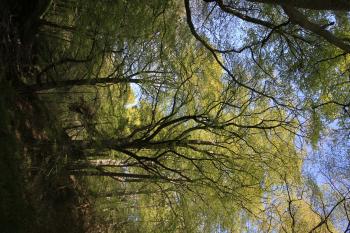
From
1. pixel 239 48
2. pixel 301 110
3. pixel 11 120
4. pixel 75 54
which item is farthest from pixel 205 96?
pixel 11 120

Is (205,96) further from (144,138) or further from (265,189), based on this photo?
(265,189)

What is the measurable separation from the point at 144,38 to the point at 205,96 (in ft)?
6.03

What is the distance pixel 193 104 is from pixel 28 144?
110 inches

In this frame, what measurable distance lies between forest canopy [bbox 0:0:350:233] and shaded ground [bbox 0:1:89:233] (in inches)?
2.9

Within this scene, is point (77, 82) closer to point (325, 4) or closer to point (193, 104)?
point (193, 104)

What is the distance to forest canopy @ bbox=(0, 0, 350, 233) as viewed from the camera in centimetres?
656

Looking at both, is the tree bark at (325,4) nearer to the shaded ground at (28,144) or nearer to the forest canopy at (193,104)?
the forest canopy at (193,104)

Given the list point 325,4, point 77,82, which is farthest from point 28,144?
point 325,4

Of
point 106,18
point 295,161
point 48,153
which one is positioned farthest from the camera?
point 295,161

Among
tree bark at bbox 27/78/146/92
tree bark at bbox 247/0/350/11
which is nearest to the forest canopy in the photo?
tree bark at bbox 27/78/146/92

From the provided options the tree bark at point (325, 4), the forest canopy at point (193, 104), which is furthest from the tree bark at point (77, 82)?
the tree bark at point (325, 4)

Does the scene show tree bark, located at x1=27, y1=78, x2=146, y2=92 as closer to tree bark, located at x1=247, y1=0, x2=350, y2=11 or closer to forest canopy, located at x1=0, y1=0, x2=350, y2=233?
forest canopy, located at x1=0, y1=0, x2=350, y2=233

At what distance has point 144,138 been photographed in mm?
7496

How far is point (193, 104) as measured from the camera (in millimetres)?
7781
